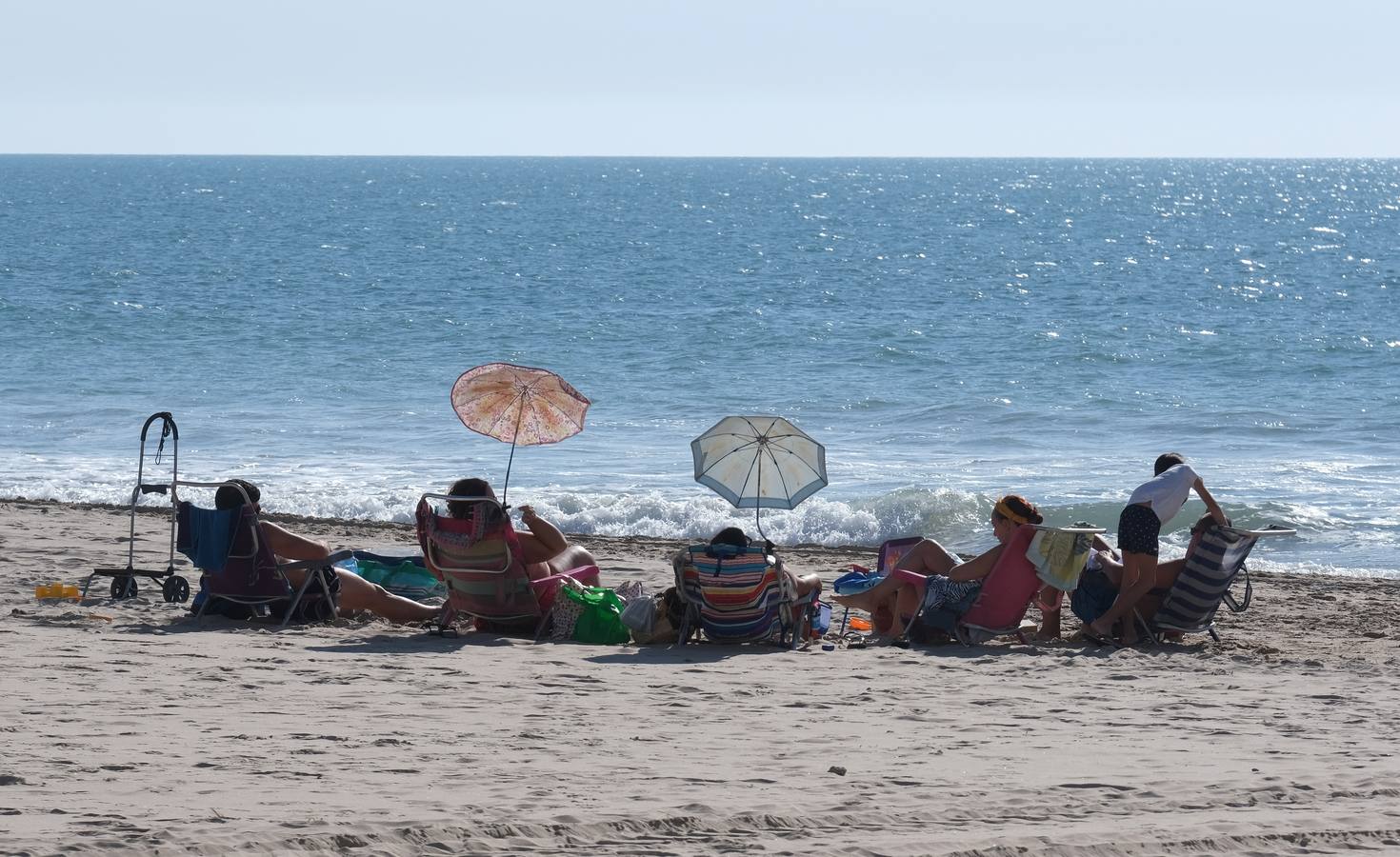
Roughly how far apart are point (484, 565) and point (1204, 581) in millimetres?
3438

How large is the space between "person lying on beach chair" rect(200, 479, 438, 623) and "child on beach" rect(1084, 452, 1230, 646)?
3374 millimetres

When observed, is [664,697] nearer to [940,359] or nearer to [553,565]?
[553,565]

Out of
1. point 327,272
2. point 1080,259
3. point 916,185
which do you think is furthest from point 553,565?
point 916,185

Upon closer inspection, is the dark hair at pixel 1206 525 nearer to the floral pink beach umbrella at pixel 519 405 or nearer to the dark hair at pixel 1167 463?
the dark hair at pixel 1167 463

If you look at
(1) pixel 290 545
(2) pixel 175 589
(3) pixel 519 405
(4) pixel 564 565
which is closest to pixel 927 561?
(4) pixel 564 565

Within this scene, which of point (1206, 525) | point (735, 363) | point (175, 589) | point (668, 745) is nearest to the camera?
point (668, 745)

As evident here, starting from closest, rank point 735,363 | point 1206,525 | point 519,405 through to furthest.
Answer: point 1206,525 < point 519,405 < point 735,363

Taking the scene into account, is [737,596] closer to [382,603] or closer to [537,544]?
[537,544]

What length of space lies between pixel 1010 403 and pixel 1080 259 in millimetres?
29803

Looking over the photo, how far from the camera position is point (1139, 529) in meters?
7.80

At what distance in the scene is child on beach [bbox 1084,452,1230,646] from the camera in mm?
7820

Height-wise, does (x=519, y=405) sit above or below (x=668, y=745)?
above

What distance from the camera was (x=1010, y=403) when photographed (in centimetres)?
2034

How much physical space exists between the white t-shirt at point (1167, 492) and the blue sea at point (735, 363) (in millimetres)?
4266
